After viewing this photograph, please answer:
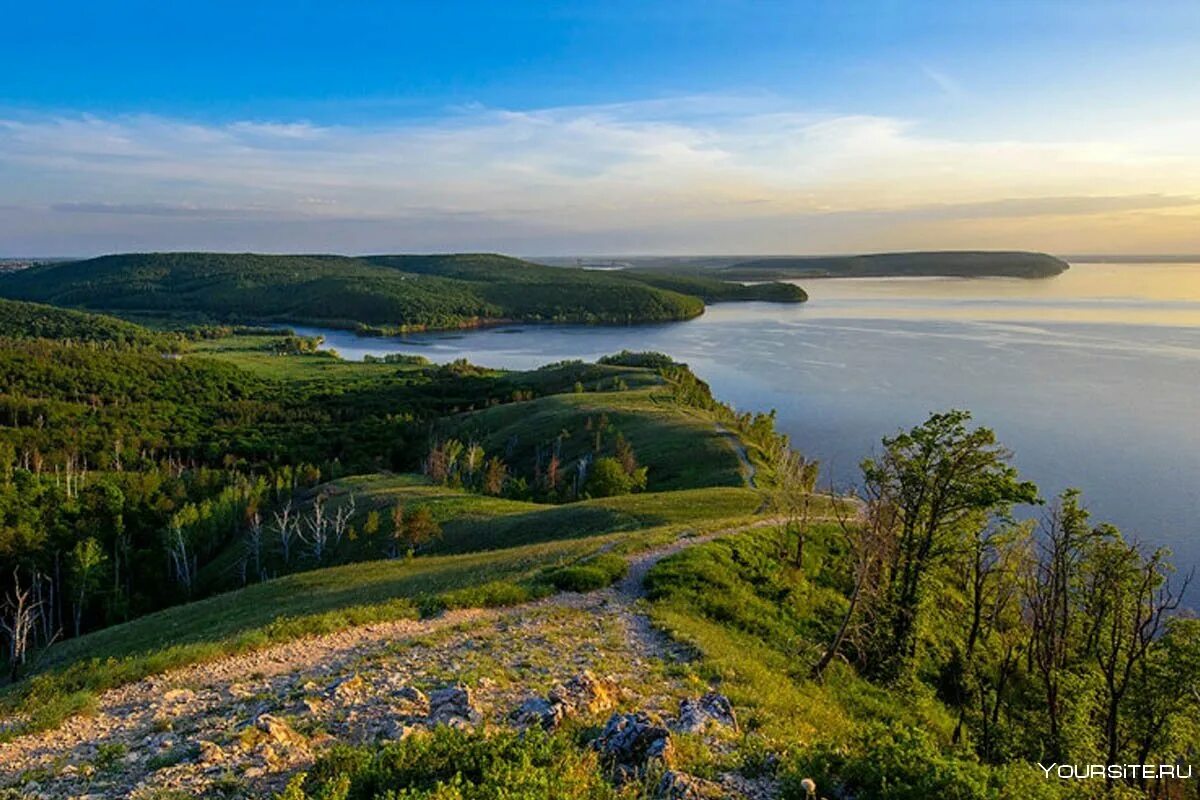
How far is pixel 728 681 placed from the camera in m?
14.4

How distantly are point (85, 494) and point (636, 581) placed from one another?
6544cm

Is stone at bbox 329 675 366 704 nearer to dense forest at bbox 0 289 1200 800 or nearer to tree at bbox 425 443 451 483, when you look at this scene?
dense forest at bbox 0 289 1200 800

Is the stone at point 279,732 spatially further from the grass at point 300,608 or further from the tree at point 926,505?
the tree at point 926,505

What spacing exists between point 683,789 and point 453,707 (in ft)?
14.9

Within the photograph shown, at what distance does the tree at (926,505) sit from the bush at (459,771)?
1278cm

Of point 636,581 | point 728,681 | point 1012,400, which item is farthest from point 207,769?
point 1012,400

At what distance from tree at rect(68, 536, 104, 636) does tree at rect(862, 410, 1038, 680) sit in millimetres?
57092

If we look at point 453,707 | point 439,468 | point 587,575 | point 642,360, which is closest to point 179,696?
point 453,707

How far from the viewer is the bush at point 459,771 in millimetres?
8047

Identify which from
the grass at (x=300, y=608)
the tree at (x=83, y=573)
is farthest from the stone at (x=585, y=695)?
the tree at (x=83, y=573)

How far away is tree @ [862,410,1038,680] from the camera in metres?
19.2

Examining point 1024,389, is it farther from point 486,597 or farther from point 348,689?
point 348,689

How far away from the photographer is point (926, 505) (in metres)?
20.4

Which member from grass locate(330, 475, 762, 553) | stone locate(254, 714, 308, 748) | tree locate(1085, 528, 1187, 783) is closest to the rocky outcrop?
stone locate(254, 714, 308, 748)
